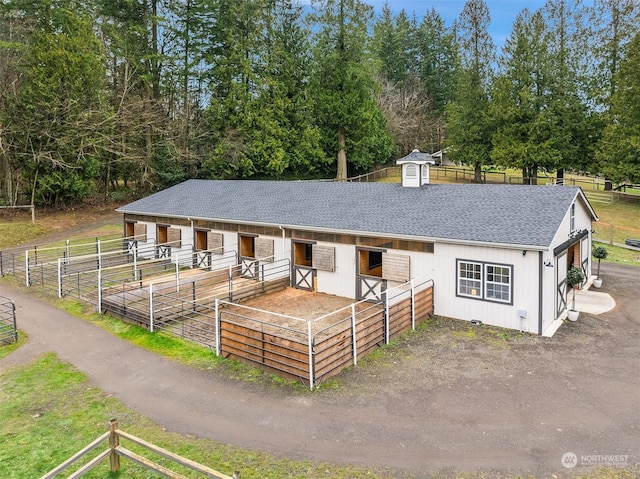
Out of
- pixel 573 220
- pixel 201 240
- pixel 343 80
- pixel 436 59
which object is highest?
pixel 436 59

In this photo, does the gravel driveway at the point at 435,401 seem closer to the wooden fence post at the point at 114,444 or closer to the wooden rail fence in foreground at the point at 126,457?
the wooden fence post at the point at 114,444

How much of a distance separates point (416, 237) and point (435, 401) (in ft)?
19.4

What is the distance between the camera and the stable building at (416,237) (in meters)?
12.1

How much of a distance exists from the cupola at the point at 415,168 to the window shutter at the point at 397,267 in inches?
186

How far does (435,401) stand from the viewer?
8.48 m

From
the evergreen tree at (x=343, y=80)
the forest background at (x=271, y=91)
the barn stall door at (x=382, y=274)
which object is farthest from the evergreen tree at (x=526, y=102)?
the barn stall door at (x=382, y=274)

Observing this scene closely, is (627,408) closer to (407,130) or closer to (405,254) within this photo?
(405,254)

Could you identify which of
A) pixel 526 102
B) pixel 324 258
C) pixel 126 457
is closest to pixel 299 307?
pixel 324 258

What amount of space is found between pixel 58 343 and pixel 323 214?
9.51m

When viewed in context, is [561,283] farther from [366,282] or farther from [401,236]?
[366,282]

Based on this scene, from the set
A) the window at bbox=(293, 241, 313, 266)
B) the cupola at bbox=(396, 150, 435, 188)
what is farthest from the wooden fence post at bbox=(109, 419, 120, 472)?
the cupola at bbox=(396, 150, 435, 188)

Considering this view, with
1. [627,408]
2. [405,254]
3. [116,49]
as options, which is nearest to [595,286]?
→ [405,254]

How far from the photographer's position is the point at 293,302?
14.8 meters

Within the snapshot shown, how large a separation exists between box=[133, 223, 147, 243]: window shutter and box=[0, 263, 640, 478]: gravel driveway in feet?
34.6
